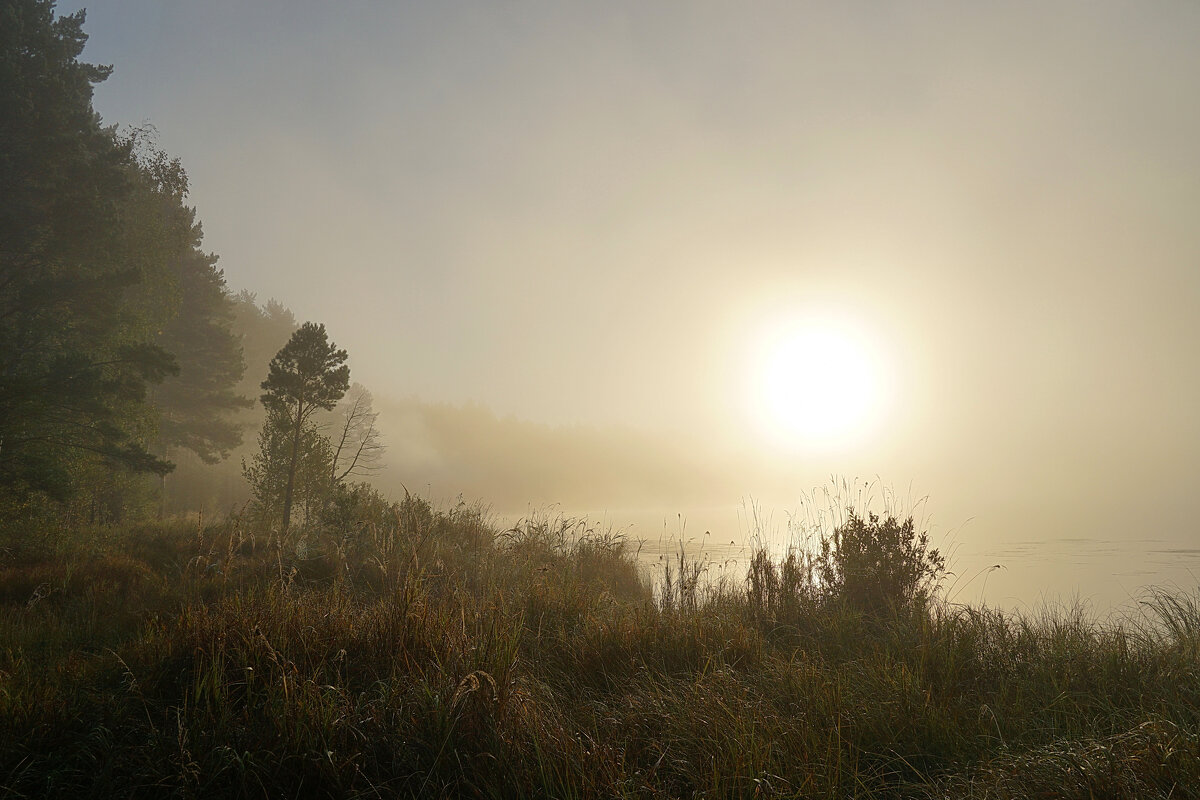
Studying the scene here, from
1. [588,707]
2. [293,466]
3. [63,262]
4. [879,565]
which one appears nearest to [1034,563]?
[879,565]

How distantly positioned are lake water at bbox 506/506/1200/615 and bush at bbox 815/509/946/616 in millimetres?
493

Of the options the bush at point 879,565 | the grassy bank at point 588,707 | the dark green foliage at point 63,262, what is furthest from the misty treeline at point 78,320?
the bush at point 879,565

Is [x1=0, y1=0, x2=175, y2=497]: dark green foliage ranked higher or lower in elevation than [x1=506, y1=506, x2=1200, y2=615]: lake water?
higher

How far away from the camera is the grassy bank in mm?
2512

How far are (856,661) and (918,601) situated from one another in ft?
8.03

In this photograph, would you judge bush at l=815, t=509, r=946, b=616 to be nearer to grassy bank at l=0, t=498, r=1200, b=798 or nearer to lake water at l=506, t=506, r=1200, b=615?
lake water at l=506, t=506, r=1200, b=615

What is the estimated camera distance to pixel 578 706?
11.7 ft

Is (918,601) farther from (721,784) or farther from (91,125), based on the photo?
(91,125)

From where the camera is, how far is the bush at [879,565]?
7.16m

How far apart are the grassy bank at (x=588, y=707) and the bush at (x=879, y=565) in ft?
4.86

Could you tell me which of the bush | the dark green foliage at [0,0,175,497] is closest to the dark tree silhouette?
the dark green foliage at [0,0,175,497]

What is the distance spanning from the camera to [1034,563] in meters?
15.0

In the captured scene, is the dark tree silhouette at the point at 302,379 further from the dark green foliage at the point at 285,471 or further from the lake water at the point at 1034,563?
the lake water at the point at 1034,563

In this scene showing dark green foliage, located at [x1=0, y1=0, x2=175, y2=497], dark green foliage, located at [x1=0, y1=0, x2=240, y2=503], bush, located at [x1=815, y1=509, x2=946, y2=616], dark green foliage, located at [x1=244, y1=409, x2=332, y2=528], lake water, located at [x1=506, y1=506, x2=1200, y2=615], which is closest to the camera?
bush, located at [x1=815, y1=509, x2=946, y2=616]
